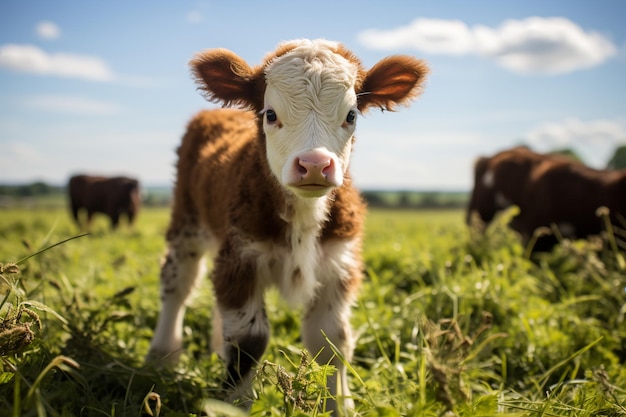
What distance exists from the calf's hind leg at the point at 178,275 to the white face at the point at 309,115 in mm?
1726

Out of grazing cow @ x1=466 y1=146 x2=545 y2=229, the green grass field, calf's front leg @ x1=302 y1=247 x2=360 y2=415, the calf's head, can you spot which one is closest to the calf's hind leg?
the green grass field

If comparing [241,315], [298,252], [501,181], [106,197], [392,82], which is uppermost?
[392,82]

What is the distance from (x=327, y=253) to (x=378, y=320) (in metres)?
1.32

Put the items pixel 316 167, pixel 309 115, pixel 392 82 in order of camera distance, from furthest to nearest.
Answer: pixel 392 82 < pixel 309 115 < pixel 316 167

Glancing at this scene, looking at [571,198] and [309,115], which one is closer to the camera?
[309,115]

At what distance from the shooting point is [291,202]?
10.5ft

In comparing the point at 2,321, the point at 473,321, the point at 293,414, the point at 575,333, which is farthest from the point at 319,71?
the point at 575,333

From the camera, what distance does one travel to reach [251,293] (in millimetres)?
3312

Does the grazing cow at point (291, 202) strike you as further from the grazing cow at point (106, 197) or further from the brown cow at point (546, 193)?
the grazing cow at point (106, 197)

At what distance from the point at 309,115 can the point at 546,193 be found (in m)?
7.20

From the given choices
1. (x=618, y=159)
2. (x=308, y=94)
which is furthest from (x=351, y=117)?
(x=618, y=159)

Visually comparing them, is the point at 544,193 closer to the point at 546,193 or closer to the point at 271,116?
the point at 546,193

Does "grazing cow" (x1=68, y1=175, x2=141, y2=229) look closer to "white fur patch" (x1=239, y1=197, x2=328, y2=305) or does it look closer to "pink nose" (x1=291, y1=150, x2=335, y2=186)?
"white fur patch" (x1=239, y1=197, x2=328, y2=305)

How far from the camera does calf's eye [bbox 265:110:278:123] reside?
122 inches
